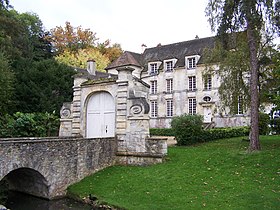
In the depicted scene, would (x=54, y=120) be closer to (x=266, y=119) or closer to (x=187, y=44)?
(x=266, y=119)

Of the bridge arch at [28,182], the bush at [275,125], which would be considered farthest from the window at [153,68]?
the bridge arch at [28,182]

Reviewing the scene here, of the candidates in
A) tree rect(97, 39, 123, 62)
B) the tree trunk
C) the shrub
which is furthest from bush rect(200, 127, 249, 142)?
tree rect(97, 39, 123, 62)

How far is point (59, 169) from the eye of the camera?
12.1 m

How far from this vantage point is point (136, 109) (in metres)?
14.2

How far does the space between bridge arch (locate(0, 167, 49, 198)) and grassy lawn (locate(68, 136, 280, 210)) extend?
1099 mm

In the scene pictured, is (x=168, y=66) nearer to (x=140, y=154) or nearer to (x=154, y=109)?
(x=154, y=109)

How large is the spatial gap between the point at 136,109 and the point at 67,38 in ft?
109

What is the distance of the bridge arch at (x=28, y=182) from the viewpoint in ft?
38.4

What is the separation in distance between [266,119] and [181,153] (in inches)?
383

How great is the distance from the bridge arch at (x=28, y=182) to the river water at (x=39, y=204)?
283mm

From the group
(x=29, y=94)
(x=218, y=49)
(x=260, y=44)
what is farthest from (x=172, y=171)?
(x=29, y=94)

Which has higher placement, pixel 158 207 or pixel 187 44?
pixel 187 44

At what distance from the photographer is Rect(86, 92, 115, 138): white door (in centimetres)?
1541

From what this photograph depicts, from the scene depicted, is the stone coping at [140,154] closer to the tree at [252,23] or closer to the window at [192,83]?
the tree at [252,23]
